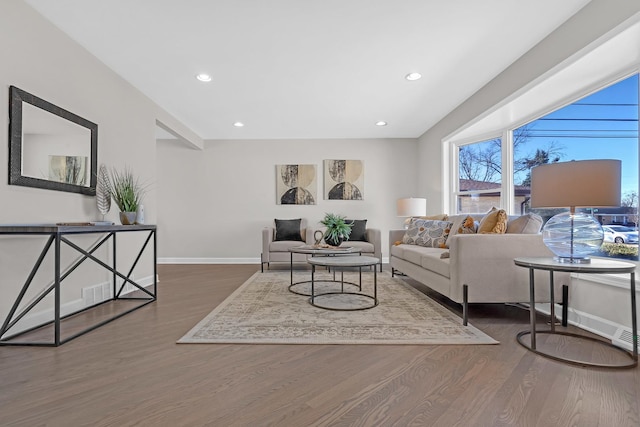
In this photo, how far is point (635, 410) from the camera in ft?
4.65

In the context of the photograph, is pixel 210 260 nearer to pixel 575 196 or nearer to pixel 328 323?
pixel 328 323

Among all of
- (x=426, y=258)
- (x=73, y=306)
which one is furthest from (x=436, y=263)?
(x=73, y=306)

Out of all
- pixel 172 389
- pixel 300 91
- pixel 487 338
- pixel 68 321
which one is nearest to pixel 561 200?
pixel 487 338

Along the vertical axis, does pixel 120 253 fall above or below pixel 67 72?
below

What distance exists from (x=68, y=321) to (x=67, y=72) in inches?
79.5

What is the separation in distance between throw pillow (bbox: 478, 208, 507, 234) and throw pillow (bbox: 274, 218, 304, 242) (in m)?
2.97

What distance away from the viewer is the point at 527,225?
9.26 ft

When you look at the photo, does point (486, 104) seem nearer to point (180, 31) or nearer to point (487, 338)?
point (487, 338)

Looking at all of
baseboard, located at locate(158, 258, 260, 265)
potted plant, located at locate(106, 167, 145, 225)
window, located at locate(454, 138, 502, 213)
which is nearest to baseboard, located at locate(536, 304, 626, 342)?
window, located at locate(454, 138, 502, 213)

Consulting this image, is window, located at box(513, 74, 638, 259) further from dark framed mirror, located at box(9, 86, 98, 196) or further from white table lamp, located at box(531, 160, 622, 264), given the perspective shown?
dark framed mirror, located at box(9, 86, 98, 196)

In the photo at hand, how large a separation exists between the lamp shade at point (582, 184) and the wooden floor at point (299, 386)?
3.02 ft

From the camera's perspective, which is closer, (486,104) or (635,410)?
(635,410)

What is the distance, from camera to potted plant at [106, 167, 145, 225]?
315 cm

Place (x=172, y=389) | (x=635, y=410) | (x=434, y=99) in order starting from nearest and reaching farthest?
(x=635, y=410)
(x=172, y=389)
(x=434, y=99)
